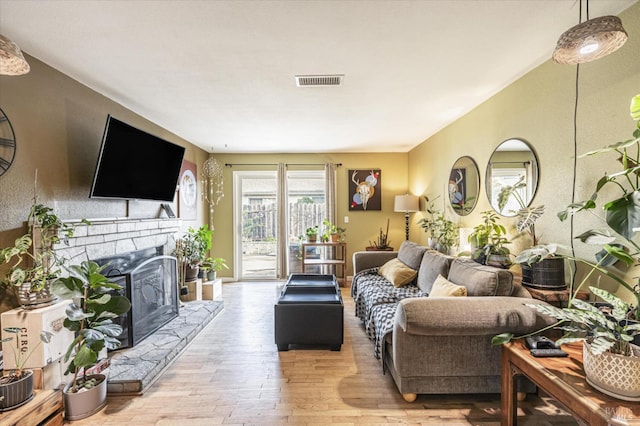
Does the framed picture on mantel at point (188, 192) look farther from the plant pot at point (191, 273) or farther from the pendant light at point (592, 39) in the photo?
the pendant light at point (592, 39)

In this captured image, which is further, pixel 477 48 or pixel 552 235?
pixel 552 235

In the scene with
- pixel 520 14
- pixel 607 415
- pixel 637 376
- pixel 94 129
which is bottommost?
pixel 607 415

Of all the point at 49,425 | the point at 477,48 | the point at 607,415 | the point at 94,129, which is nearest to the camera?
the point at 607,415

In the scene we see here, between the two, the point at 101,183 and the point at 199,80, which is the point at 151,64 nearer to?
the point at 199,80

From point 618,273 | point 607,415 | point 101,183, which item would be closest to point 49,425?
point 101,183

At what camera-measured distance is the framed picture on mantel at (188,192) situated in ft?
14.5

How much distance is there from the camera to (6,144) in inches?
76.5

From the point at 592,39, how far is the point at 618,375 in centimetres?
146

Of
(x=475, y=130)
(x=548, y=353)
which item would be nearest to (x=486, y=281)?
(x=548, y=353)

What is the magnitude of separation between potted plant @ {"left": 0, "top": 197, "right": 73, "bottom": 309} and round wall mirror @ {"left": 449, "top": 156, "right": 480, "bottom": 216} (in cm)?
365

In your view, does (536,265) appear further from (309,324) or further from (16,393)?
(16,393)

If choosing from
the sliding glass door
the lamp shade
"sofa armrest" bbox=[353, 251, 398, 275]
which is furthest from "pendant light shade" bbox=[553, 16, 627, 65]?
the sliding glass door

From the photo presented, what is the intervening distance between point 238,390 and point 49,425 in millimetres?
1104

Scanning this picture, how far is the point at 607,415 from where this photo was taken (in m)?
1.15
